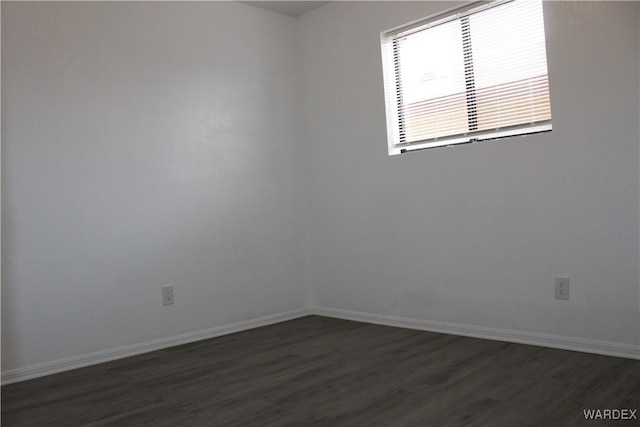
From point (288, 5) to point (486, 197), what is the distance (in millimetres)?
2274

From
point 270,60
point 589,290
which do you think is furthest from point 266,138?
point 589,290

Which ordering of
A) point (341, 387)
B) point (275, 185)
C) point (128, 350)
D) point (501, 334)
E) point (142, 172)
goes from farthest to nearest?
point (275, 185), point (142, 172), point (128, 350), point (501, 334), point (341, 387)

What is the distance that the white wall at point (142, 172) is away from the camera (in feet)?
10.3

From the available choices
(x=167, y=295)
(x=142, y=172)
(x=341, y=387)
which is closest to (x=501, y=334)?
(x=341, y=387)

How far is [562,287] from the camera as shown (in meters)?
3.09

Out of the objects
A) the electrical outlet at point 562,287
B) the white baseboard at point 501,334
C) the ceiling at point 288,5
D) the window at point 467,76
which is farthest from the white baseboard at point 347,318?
the ceiling at point 288,5

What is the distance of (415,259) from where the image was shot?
3.85 metres

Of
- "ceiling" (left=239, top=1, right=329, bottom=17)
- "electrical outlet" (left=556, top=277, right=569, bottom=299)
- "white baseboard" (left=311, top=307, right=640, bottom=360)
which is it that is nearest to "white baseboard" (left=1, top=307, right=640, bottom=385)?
"white baseboard" (left=311, top=307, right=640, bottom=360)

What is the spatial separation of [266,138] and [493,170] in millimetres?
1865

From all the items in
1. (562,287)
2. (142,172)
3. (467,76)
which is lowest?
(562,287)

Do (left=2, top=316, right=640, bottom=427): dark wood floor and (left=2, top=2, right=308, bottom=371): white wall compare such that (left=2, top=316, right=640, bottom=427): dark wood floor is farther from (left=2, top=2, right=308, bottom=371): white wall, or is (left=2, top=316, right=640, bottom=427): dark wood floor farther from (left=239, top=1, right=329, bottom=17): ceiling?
(left=239, top=1, right=329, bottom=17): ceiling

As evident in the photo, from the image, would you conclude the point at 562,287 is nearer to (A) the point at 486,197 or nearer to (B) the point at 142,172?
(A) the point at 486,197

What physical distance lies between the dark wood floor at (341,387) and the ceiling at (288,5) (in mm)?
2672

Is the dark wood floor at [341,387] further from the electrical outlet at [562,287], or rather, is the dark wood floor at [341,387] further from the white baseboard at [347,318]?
the electrical outlet at [562,287]
